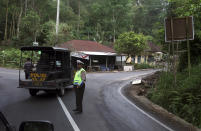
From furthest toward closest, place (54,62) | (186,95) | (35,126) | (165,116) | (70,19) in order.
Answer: (70,19) → (54,62) → (186,95) → (165,116) → (35,126)

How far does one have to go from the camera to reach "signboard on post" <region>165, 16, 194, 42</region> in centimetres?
875

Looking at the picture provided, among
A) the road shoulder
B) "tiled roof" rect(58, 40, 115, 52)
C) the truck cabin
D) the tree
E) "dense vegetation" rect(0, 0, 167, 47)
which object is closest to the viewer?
the road shoulder

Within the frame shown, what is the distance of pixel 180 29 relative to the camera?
358 inches

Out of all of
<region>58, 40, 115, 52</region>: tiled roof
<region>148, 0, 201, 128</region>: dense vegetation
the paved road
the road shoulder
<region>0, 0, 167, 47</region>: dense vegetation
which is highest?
<region>0, 0, 167, 47</region>: dense vegetation

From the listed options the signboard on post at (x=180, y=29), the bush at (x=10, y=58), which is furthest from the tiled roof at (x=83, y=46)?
the signboard on post at (x=180, y=29)

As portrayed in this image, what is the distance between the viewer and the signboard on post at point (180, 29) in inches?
344

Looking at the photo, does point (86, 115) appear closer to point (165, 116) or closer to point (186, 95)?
point (165, 116)

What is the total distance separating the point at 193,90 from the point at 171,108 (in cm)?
112

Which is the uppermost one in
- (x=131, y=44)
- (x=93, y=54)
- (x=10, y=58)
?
(x=131, y=44)

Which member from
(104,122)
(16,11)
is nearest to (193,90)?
(104,122)

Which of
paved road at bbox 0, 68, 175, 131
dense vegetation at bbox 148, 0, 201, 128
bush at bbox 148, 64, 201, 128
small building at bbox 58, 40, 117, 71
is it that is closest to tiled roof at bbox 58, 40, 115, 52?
small building at bbox 58, 40, 117, 71

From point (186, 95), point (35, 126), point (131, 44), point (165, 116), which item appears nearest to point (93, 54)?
point (131, 44)

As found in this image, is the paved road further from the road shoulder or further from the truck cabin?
the truck cabin

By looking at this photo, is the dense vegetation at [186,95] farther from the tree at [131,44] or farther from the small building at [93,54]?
the tree at [131,44]
